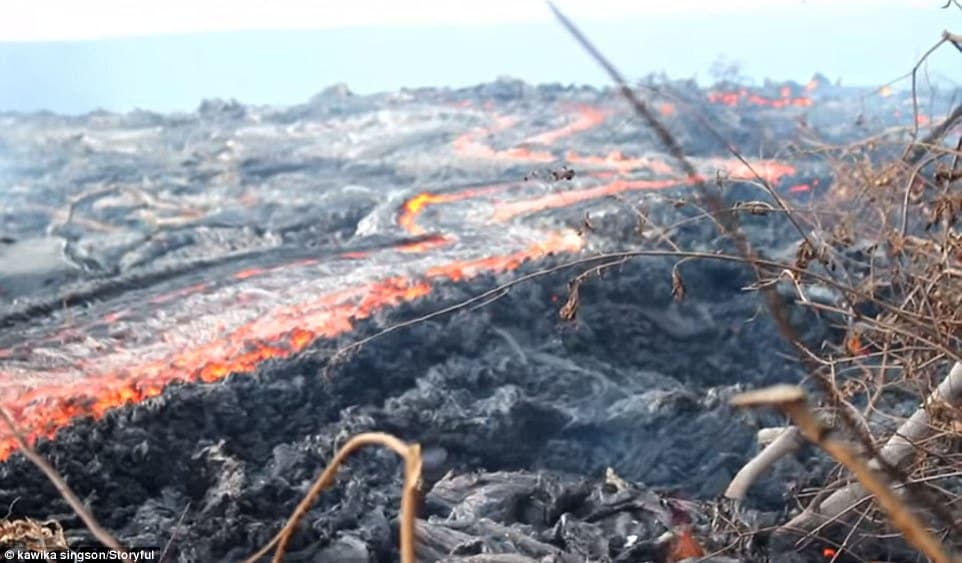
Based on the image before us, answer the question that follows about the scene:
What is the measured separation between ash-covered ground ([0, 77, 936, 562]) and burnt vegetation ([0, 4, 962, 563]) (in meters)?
0.03

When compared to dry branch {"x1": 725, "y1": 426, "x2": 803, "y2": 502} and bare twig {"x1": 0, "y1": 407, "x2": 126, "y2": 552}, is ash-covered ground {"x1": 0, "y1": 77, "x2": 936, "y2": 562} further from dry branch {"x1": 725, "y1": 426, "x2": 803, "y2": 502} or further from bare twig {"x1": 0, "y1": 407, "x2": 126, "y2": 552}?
bare twig {"x1": 0, "y1": 407, "x2": 126, "y2": 552}

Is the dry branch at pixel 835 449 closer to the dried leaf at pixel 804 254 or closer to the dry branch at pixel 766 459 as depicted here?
the dried leaf at pixel 804 254

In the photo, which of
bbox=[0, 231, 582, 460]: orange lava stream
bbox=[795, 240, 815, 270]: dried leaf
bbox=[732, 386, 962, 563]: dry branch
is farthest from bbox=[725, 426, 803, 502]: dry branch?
bbox=[732, 386, 962, 563]: dry branch

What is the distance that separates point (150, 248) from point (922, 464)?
967cm

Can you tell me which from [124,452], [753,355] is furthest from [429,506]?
[753,355]

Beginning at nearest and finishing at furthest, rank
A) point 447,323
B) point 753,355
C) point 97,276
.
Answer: point 447,323 → point 753,355 → point 97,276

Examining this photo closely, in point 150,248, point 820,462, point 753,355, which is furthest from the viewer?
point 150,248

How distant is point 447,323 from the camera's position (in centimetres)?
769

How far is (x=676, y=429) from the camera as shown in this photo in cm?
691

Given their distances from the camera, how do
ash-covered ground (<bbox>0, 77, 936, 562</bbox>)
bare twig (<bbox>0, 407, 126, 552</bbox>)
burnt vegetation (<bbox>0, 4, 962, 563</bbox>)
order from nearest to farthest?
bare twig (<bbox>0, 407, 126, 552</bbox>) → burnt vegetation (<bbox>0, 4, 962, 563</bbox>) → ash-covered ground (<bbox>0, 77, 936, 562</bbox>)

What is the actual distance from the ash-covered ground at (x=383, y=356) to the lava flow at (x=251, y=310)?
0.11 ft

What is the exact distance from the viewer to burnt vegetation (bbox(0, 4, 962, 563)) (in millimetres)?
3094

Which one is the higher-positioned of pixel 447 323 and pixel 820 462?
pixel 447 323

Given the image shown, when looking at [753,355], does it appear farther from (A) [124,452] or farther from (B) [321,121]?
(B) [321,121]
